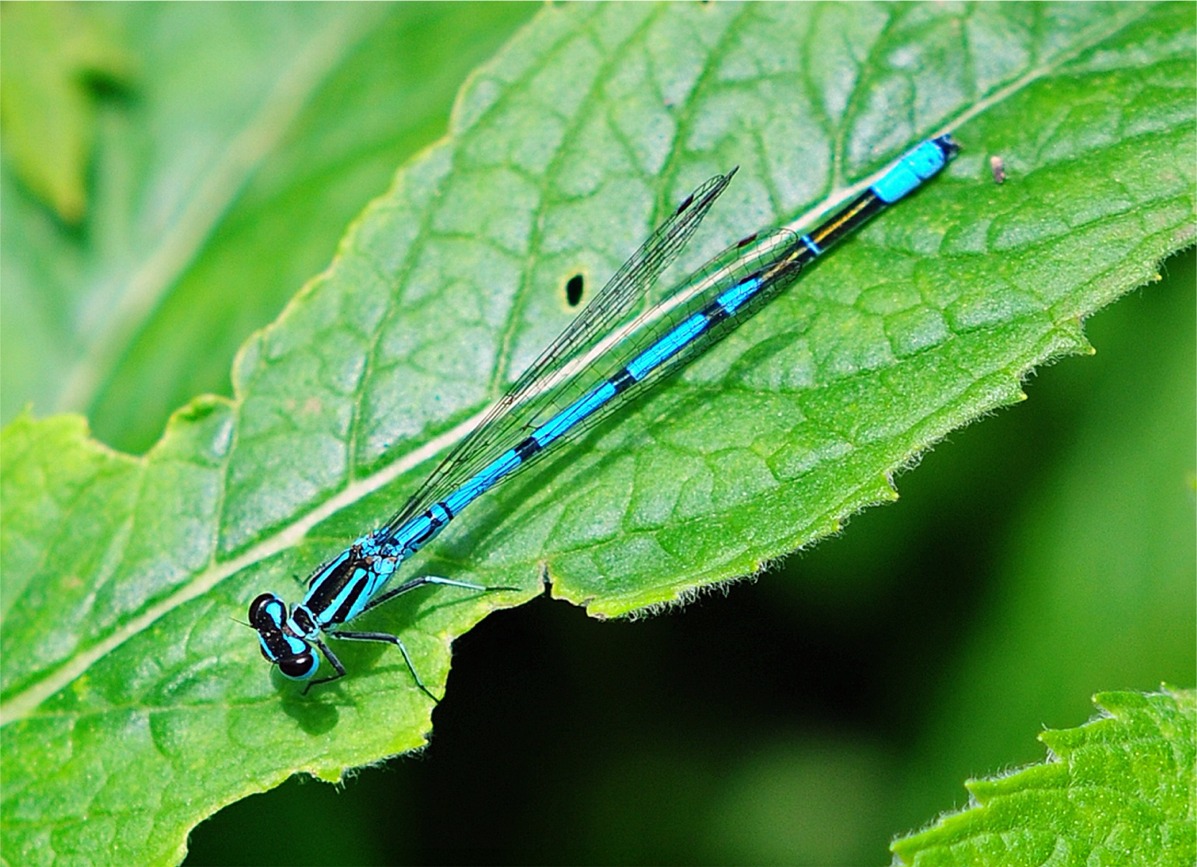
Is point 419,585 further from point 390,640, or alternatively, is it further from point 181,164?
point 181,164

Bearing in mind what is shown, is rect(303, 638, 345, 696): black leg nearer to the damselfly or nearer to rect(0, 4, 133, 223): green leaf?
the damselfly

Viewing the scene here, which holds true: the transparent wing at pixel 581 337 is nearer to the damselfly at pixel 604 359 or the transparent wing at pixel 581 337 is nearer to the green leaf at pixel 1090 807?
the damselfly at pixel 604 359

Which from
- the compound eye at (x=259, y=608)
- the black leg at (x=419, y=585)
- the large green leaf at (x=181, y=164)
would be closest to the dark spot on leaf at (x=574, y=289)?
the black leg at (x=419, y=585)

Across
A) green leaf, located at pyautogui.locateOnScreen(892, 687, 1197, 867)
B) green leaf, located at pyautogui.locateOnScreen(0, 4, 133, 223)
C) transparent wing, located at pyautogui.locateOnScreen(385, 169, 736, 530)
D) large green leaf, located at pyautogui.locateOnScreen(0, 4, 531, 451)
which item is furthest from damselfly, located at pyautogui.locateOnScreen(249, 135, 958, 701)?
green leaf, located at pyautogui.locateOnScreen(0, 4, 133, 223)

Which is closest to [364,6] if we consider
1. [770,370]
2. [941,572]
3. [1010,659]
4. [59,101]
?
[59,101]

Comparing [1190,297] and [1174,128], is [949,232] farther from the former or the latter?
[1190,297]

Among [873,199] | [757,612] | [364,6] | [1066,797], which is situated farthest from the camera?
[364,6]
